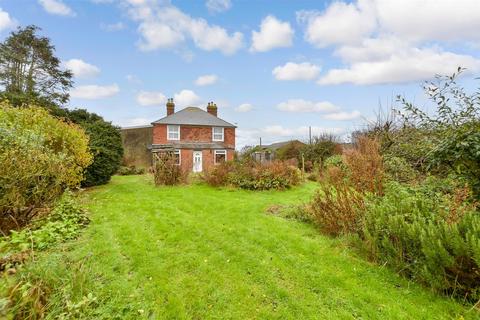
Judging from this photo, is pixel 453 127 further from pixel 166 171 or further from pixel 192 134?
pixel 192 134

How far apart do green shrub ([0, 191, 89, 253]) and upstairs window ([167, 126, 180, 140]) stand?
61.5ft

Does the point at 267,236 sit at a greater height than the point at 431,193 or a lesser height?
lesser

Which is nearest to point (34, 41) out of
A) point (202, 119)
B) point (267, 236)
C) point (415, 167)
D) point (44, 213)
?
point (202, 119)

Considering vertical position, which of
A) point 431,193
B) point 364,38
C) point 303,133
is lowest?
point 431,193

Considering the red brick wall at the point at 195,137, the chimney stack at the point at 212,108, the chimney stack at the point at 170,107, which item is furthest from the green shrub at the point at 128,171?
the chimney stack at the point at 212,108

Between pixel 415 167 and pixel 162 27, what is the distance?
9.29 m

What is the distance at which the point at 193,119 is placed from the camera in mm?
26656

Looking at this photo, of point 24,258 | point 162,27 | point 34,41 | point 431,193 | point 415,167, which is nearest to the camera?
point 24,258

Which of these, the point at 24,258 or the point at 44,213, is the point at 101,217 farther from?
the point at 24,258

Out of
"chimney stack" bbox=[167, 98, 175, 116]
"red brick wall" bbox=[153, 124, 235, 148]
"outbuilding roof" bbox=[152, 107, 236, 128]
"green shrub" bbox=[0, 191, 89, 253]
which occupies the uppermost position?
"chimney stack" bbox=[167, 98, 175, 116]

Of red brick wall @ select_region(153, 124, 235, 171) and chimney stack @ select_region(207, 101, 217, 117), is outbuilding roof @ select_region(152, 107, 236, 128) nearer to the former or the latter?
red brick wall @ select_region(153, 124, 235, 171)

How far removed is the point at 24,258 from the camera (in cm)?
325

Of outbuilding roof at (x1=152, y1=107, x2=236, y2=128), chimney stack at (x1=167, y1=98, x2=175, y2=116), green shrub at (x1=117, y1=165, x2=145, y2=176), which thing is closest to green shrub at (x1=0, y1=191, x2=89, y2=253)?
green shrub at (x1=117, y1=165, x2=145, y2=176)

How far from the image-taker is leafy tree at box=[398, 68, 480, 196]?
3879mm
